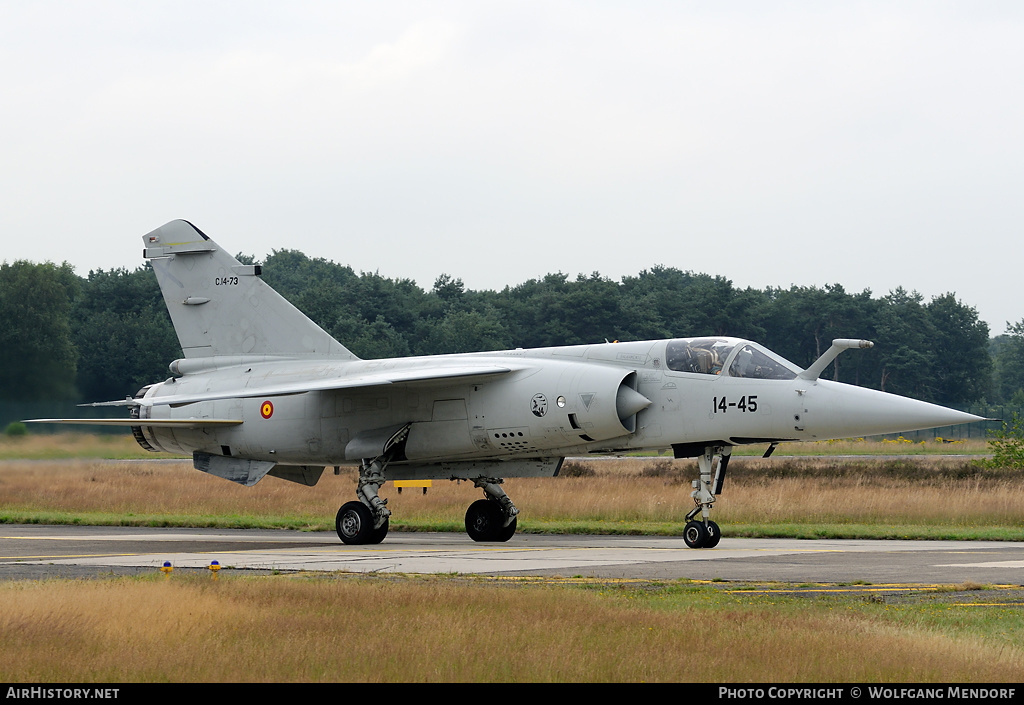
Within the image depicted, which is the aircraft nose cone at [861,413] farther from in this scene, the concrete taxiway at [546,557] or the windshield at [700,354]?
the concrete taxiway at [546,557]

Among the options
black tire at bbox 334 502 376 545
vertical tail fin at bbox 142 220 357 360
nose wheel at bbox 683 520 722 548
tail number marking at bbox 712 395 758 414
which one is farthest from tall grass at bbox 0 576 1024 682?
vertical tail fin at bbox 142 220 357 360

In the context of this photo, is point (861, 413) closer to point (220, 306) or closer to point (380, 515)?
point (380, 515)

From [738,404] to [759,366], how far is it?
67cm

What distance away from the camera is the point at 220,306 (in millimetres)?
21484

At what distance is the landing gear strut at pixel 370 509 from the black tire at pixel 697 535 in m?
4.91

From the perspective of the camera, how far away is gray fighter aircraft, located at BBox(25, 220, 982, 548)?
652 inches

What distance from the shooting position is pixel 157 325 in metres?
35.4

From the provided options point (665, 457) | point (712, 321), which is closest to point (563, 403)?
point (665, 457)

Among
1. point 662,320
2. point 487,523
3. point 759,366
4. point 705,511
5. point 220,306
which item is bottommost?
point 487,523

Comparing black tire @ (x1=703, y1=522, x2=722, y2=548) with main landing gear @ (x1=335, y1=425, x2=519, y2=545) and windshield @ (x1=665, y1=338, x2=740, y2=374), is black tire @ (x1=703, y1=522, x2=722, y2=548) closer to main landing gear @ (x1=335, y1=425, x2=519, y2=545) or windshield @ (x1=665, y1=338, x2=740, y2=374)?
windshield @ (x1=665, y1=338, x2=740, y2=374)

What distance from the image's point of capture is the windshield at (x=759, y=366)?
16656 millimetres

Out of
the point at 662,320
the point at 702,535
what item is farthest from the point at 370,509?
the point at 662,320

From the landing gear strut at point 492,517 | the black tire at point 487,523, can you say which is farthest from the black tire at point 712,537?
the black tire at point 487,523

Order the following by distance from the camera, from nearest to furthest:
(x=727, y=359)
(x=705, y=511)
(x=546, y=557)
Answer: (x=546, y=557) → (x=705, y=511) → (x=727, y=359)
